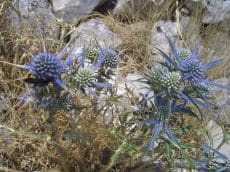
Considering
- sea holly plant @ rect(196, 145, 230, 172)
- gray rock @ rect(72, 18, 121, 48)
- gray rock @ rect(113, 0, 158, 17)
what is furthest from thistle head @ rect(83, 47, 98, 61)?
gray rock @ rect(113, 0, 158, 17)

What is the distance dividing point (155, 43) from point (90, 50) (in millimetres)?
1473

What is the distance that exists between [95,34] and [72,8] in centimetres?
25

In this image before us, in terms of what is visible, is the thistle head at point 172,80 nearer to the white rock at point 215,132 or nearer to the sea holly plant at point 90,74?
the sea holly plant at point 90,74

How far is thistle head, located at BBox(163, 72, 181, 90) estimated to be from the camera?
5.23 feet

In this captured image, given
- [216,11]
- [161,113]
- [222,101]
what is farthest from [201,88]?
[216,11]

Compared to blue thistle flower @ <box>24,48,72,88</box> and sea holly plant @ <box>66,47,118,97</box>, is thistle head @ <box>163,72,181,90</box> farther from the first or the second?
blue thistle flower @ <box>24,48,72,88</box>

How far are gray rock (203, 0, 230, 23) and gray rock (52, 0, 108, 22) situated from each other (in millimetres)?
855

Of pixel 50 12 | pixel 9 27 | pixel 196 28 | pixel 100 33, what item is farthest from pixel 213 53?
pixel 9 27

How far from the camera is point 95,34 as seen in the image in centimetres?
319

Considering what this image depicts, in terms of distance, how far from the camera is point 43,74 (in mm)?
1541

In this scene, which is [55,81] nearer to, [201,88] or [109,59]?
[109,59]

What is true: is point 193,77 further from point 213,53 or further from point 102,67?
point 213,53

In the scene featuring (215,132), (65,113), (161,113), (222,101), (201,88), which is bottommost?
(215,132)

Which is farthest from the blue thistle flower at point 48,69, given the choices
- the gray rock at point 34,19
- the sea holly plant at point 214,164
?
the gray rock at point 34,19
